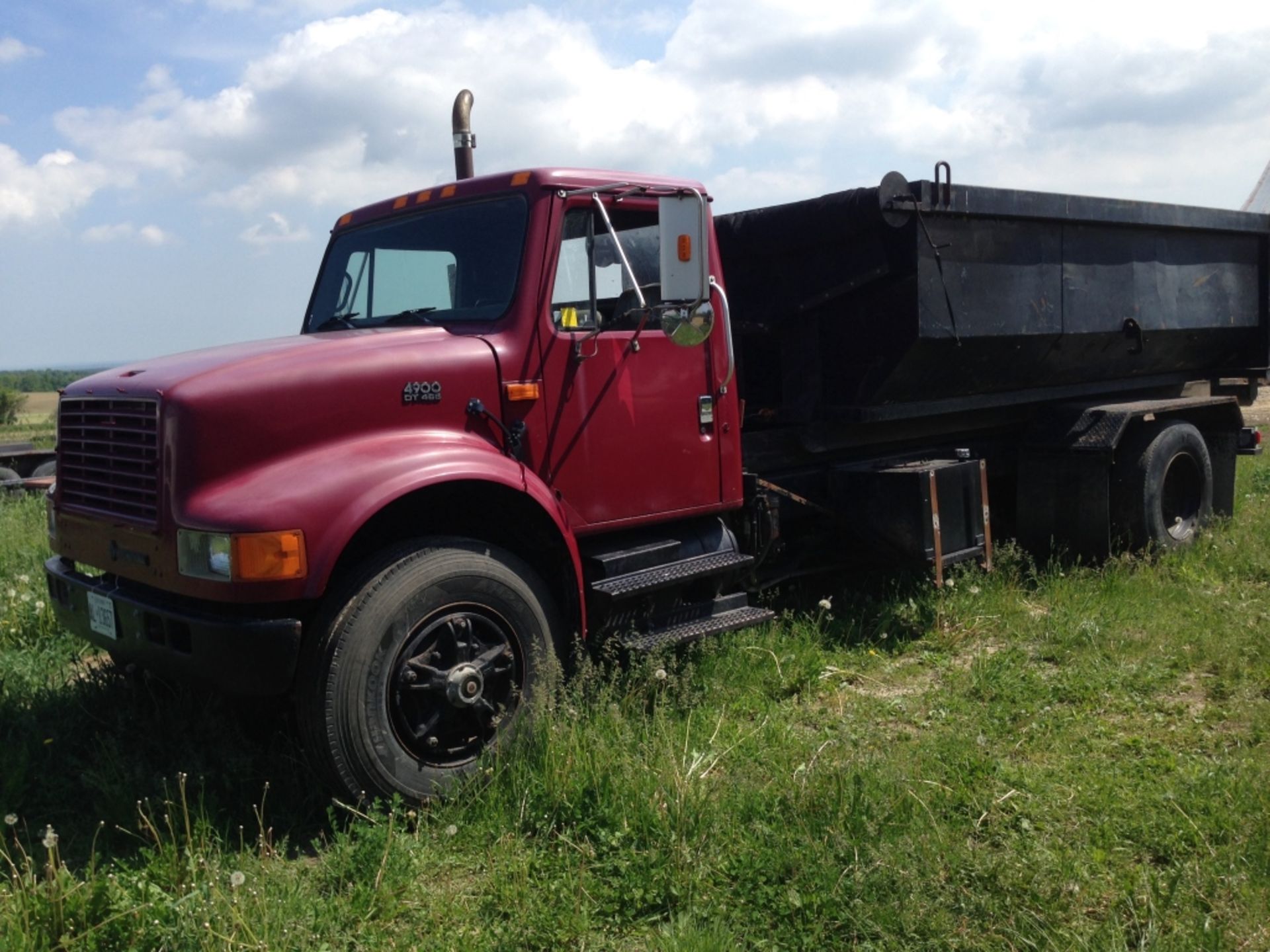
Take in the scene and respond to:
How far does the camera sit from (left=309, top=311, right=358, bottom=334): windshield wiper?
17.1ft

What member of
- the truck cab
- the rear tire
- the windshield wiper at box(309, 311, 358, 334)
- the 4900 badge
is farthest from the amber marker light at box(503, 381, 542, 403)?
the rear tire

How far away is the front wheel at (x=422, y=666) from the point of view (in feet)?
12.5

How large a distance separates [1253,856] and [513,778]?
2.41 m

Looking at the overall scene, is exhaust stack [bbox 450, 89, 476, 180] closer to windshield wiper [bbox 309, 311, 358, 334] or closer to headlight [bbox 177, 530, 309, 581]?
windshield wiper [bbox 309, 311, 358, 334]

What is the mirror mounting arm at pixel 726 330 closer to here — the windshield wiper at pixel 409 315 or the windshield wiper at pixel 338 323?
the windshield wiper at pixel 409 315

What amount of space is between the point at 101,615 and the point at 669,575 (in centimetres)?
231

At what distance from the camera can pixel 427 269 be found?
16.5 ft

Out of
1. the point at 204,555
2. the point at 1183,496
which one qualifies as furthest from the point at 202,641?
the point at 1183,496

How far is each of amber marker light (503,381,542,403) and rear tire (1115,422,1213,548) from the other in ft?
15.5

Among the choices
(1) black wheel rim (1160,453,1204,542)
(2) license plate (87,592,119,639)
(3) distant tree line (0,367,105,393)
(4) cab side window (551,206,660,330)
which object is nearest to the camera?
(2) license plate (87,592,119,639)

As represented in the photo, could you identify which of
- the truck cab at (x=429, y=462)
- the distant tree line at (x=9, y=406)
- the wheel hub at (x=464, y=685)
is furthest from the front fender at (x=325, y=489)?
the distant tree line at (x=9, y=406)

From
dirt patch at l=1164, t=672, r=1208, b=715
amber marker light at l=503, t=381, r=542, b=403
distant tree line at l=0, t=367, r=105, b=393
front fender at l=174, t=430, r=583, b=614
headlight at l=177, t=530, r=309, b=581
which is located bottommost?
dirt patch at l=1164, t=672, r=1208, b=715

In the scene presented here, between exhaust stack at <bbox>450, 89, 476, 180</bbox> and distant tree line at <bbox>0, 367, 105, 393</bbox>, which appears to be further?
distant tree line at <bbox>0, 367, 105, 393</bbox>

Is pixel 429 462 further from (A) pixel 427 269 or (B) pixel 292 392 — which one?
(A) pixel 427 269
